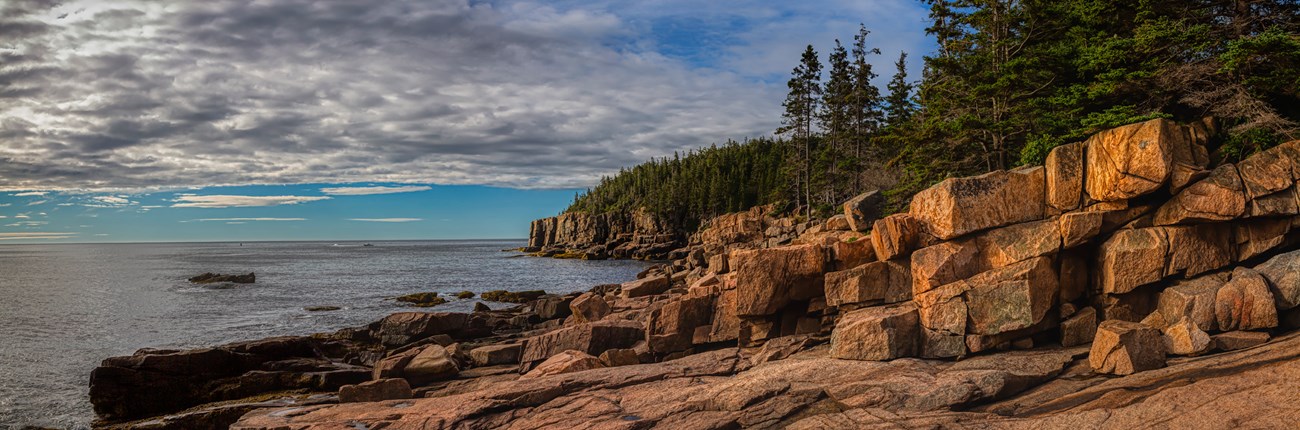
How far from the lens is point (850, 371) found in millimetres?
15469

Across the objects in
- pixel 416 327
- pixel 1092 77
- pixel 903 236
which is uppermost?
pixel 1092 77

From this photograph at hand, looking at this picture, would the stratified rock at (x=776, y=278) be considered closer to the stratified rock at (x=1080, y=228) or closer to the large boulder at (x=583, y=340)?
the large boulder at (x=583, y=340)

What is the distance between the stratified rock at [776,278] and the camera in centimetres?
2072

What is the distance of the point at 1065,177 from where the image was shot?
18.4m

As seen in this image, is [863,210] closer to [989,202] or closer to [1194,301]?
[989,202]

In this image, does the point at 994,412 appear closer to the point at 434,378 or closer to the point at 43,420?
the point at 434,378

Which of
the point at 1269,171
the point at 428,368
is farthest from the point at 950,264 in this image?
the point at 428,368

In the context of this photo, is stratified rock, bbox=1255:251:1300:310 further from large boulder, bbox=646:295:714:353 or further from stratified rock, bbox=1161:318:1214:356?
large boulder, bbox=646:295:714:353

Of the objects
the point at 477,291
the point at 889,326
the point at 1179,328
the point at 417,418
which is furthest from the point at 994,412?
the point at 477,291

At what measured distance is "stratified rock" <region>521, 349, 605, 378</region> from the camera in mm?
18484

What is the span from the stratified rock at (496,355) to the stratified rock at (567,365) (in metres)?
4.25

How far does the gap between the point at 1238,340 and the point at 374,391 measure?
21.3m

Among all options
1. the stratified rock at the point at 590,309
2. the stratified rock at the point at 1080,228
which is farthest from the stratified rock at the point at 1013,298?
the stratified rock at the point at 590,309

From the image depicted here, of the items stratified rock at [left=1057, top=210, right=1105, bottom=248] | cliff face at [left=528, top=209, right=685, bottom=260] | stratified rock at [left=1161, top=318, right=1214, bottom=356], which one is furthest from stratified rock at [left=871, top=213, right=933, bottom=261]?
cliff face at [left=528, top=209, right=685, bottom=260]
